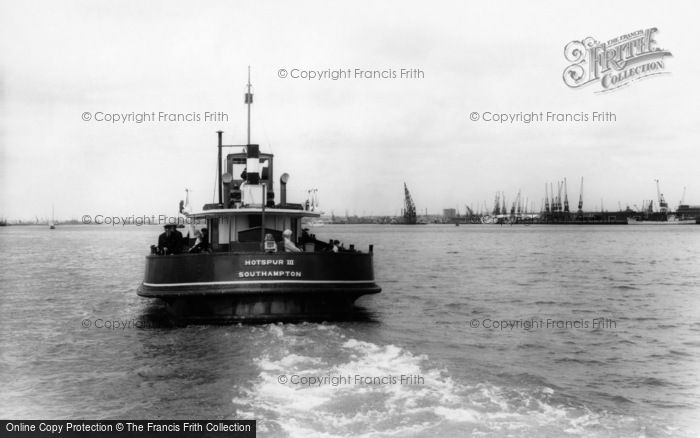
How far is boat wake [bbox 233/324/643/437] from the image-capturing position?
975 centimetres

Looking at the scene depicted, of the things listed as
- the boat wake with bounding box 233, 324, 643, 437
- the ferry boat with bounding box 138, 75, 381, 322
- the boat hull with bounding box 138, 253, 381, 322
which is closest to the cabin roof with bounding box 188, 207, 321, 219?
the ferry boat with bounding box 138, 75, 381, 322

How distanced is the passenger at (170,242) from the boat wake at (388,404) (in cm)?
844

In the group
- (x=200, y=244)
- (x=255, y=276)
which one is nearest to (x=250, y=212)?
(x=200, y=244)

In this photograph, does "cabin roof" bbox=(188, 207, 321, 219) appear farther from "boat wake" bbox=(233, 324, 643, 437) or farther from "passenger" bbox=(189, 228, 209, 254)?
"boat wake" bbox=(233, 324, 643, 437)

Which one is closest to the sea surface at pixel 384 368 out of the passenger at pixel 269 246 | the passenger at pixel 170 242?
the passenger at pixel 269 246

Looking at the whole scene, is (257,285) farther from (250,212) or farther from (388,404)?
(388,404)

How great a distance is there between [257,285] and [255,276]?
263 millimetres

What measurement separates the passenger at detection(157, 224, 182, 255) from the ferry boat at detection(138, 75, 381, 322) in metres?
0.10

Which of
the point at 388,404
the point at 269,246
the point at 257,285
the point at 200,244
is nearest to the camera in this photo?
the point at 388,404

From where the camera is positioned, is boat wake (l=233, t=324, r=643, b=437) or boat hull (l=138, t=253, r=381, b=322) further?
boat hull (l=138, t=253, r=381, b=322)

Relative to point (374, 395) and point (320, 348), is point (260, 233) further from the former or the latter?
point (374, 395)

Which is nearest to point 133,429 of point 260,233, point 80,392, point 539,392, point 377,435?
point 80,392

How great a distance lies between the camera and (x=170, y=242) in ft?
70.4

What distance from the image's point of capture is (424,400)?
36.3 feet
